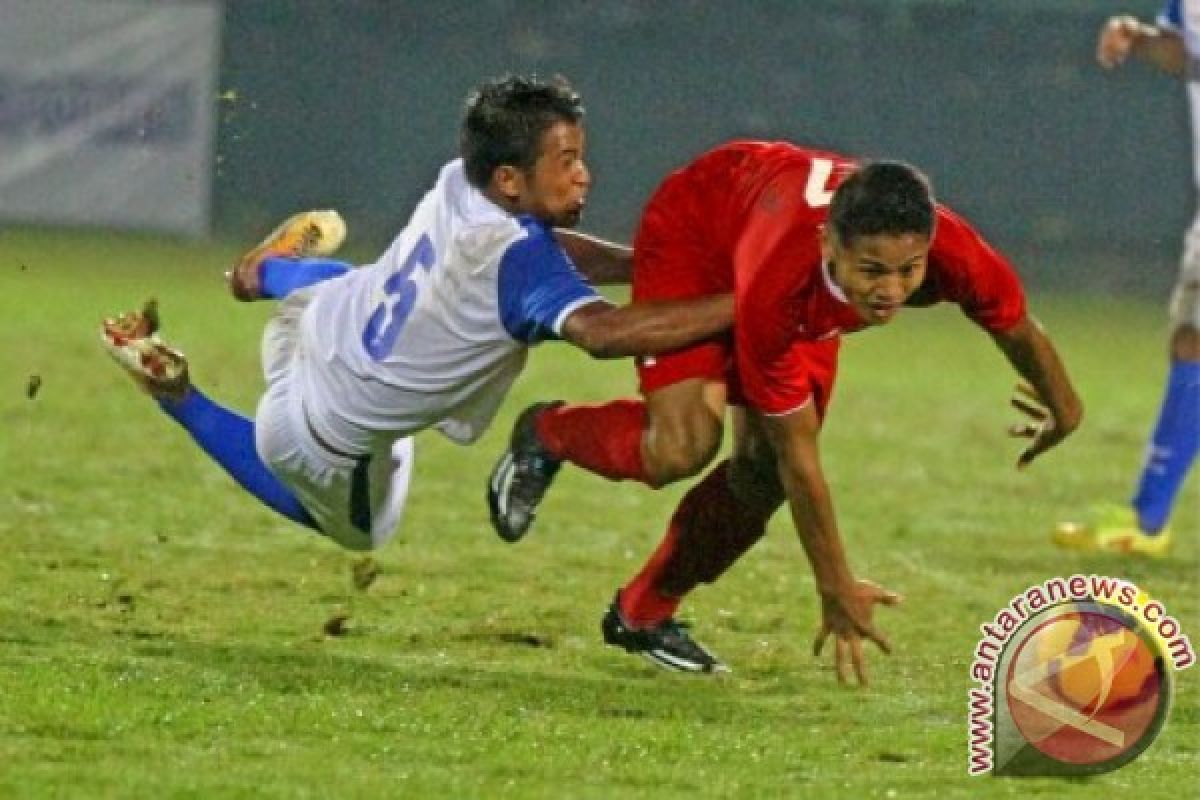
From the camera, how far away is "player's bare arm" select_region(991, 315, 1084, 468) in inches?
262

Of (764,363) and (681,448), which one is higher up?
(764,363)

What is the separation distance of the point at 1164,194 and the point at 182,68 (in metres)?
7.78

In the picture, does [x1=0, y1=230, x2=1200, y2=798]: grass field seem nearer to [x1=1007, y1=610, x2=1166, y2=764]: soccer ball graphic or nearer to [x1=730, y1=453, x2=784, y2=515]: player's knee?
[x1=1007, y1=610, x2=1166, y2=764]: soccer ball graphic

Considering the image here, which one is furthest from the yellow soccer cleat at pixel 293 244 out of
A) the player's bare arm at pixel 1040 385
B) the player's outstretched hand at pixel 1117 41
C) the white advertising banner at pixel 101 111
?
the white advertising banner at pixel 101 111

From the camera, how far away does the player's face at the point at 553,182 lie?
6.91 m

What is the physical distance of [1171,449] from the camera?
1005 centimetres

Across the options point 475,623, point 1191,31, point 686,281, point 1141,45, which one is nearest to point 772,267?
point 686,281

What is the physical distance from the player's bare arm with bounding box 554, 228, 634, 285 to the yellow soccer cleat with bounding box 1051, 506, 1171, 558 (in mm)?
3274

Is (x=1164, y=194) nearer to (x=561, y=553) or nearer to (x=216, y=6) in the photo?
(x=216, y=6)

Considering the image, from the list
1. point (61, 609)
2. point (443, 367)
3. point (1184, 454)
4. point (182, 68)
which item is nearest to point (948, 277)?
point (443, 367)

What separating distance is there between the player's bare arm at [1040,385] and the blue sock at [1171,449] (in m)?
3.00

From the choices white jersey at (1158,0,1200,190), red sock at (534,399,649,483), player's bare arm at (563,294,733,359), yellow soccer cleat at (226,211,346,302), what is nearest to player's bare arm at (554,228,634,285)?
red sock at (534,399,649,483)

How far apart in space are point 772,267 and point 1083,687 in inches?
47.4

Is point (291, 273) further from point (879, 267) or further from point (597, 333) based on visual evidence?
point (879, 267)
